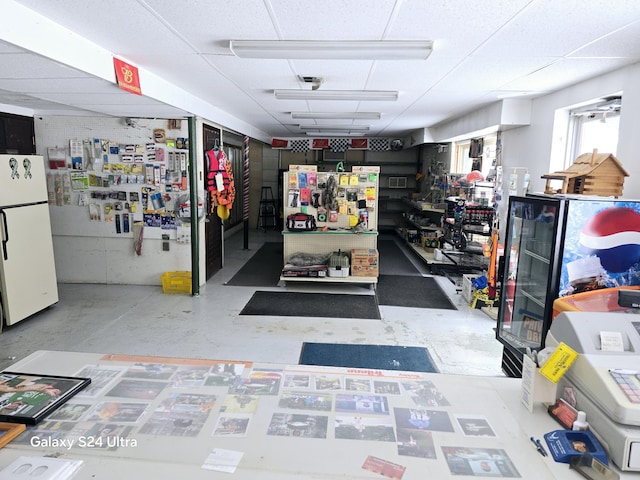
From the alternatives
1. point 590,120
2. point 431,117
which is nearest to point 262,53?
point 590,120

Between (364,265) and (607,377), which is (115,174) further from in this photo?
(607,377)

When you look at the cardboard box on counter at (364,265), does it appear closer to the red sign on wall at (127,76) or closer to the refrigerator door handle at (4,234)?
the red sign on wall at (127,76)

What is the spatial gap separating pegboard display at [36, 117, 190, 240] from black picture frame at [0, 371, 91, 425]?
420 centimetres

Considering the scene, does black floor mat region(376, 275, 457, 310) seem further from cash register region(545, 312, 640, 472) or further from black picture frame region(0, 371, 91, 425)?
black picture frame region(0, 371, 91, 425)

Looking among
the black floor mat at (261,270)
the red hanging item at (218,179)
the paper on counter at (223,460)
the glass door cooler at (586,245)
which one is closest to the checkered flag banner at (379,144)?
the black floor mat at (261,270)

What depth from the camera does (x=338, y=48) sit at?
306 cm

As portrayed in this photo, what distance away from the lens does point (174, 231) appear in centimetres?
607

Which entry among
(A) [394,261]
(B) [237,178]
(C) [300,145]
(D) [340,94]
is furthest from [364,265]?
(C) [300,145]

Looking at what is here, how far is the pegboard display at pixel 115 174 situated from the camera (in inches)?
231

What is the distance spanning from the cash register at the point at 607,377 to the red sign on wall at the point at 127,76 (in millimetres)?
3671

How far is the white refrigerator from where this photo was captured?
440 centimetres

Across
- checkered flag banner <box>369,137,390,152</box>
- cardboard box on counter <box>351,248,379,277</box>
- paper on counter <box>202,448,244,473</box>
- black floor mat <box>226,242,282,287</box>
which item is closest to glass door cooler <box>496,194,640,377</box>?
paper on counter <box>202,448,244,473</box>

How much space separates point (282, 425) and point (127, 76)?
3331 mm

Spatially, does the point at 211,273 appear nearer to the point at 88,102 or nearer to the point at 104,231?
the point at 104,231
